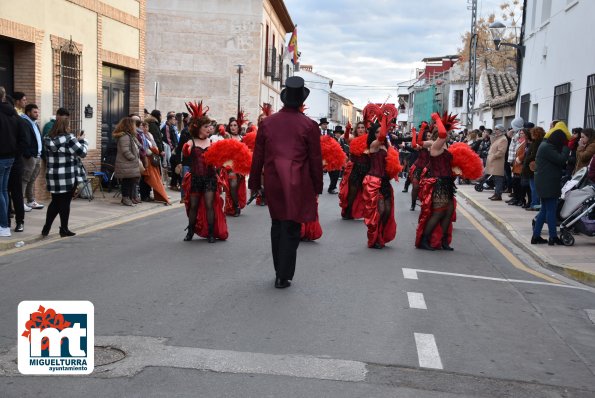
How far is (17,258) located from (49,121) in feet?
22.9

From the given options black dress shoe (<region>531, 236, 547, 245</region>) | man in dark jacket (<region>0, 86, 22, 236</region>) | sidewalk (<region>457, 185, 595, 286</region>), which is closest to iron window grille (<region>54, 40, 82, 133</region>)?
man in dark jacket (<region>0, 86, 22, 236</region>)

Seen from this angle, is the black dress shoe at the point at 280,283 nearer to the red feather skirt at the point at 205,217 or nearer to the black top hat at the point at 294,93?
the black top hat at the point at 294,93

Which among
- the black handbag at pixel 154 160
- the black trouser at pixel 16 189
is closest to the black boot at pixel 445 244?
the black trouser at pixel 16 189

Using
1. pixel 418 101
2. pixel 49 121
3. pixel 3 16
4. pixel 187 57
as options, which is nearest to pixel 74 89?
pixel 49 121

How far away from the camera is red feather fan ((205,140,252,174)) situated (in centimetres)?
1070

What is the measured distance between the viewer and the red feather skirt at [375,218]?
10977 millimetres

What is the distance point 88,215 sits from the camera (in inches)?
534

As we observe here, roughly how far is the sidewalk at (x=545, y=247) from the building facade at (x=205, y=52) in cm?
2045

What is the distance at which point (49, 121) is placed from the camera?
1558 centimetres

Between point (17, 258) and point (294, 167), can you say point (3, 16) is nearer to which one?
point (17, 258)

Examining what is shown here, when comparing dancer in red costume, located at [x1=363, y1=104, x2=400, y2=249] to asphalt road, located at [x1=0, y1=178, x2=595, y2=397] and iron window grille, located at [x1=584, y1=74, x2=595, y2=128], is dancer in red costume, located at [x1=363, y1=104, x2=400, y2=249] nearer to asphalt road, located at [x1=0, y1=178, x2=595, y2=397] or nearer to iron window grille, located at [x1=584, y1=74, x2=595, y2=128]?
asphalt road, located at [x1=0, y1=178, x2=595, y2=397]

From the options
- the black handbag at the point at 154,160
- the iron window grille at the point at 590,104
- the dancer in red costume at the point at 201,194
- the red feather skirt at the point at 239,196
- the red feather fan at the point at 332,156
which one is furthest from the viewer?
the iron window grille at the point at 590,104

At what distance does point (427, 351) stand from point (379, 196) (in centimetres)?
548

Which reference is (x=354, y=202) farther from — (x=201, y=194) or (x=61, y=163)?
(x=61, y=163)
